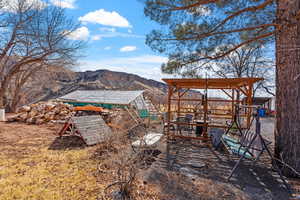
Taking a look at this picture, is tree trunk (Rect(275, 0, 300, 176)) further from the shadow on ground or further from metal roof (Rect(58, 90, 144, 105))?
metal roof (Rect(58, 90, 144, 105))

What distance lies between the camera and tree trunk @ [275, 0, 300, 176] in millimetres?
3057

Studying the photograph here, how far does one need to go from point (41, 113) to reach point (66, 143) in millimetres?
4934

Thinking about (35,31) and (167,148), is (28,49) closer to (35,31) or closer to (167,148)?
(35,31)

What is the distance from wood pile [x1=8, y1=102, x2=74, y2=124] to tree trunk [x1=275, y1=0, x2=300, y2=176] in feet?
31.6

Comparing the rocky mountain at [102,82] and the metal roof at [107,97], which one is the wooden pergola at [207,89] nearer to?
the metal roof at [107,97]

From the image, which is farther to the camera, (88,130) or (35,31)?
(35,31)

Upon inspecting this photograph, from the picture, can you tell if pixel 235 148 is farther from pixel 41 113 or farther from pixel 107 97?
pixel 107 97

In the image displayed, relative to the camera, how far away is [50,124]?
840cm

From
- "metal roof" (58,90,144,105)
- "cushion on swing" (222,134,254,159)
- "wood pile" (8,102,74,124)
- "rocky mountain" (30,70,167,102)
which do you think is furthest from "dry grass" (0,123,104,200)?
"rocky mountain" (30,70,167,102)

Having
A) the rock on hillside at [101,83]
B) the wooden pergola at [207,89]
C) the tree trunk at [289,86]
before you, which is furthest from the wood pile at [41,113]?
the rock on hillside at [101,83]

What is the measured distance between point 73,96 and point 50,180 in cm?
1320

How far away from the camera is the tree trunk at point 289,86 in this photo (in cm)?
306

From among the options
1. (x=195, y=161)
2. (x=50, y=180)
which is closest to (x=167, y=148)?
(x=195, y=161)

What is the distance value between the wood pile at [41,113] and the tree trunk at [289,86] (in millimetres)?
9636
